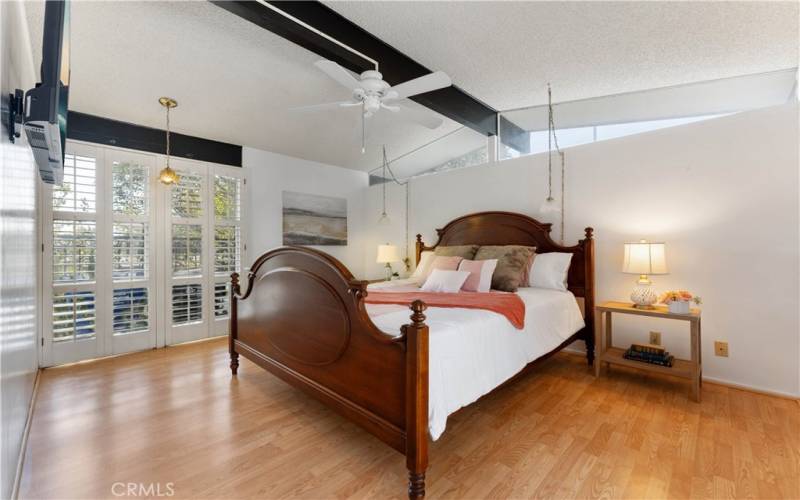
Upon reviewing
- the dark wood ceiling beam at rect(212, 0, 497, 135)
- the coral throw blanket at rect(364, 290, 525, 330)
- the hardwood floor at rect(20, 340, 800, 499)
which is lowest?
the hardwood floor at rect(20, 340, 800, 499)

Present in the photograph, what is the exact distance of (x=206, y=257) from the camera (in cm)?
423

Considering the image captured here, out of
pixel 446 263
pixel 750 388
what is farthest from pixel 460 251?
pixel 750 388

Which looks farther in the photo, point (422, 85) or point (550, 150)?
point (550, 150)

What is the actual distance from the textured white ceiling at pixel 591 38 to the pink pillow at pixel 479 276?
174 cm

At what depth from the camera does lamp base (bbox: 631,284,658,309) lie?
2797mm

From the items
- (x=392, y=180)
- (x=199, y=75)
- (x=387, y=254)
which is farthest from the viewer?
(x=392, y=180)

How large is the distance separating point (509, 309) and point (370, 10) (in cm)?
221

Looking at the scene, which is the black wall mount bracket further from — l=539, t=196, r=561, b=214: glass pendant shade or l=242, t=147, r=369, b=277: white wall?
l=539, t=196, r=561, b=214: glass pendant shade

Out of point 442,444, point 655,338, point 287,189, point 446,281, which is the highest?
point 287,189

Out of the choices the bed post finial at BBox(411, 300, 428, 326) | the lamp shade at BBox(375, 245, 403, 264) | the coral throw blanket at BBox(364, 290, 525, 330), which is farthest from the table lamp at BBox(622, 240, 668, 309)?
the lamp shade at BBox(375, 245, 403, 264)

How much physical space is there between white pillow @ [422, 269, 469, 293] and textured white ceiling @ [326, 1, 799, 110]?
1.82 metres

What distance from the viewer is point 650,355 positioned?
109 inches

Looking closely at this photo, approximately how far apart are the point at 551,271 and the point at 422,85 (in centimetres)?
213

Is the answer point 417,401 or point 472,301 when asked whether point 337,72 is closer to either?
point 472,301
